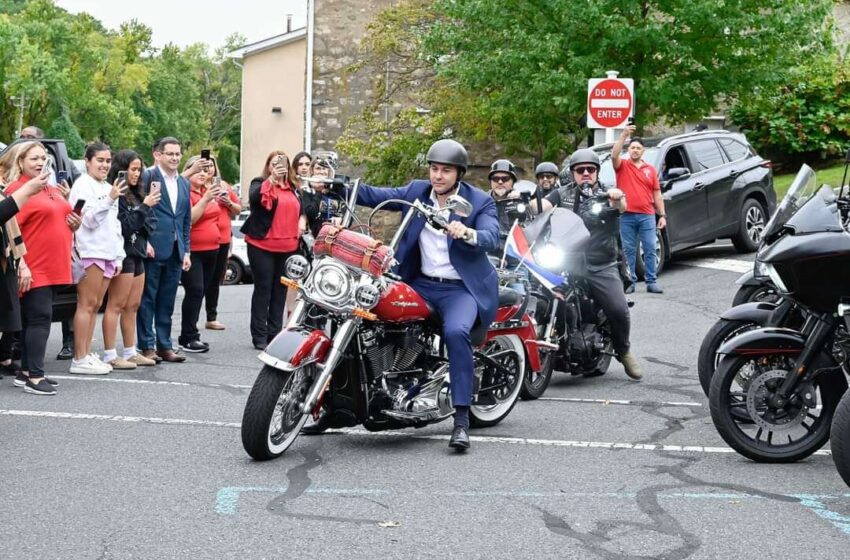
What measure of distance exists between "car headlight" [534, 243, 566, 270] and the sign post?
9669 millimetres

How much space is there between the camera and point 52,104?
6756 centimetres

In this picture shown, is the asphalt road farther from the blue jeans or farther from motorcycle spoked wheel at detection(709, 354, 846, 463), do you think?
the blue jeans

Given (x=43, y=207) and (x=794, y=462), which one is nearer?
(x=794, y=462)

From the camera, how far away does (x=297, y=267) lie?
25.1 ft

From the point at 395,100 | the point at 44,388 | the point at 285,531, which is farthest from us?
the point at 395,100

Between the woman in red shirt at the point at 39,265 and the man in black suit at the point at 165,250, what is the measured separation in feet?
4.74

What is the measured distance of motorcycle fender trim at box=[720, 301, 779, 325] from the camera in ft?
28.5

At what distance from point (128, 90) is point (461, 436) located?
73459 mm

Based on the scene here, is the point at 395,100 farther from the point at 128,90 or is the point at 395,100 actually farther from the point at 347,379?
the point at 128,90

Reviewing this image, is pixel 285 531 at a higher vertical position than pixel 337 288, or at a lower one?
lower

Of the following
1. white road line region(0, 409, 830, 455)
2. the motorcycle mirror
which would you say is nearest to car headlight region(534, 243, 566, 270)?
white road line region(0, 409, 830, 455)

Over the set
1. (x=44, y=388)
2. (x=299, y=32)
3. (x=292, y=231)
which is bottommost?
(x=44, y=388)

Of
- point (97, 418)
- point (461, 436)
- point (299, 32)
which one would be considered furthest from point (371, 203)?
point (299, 32)

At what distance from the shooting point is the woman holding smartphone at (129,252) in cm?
1134
